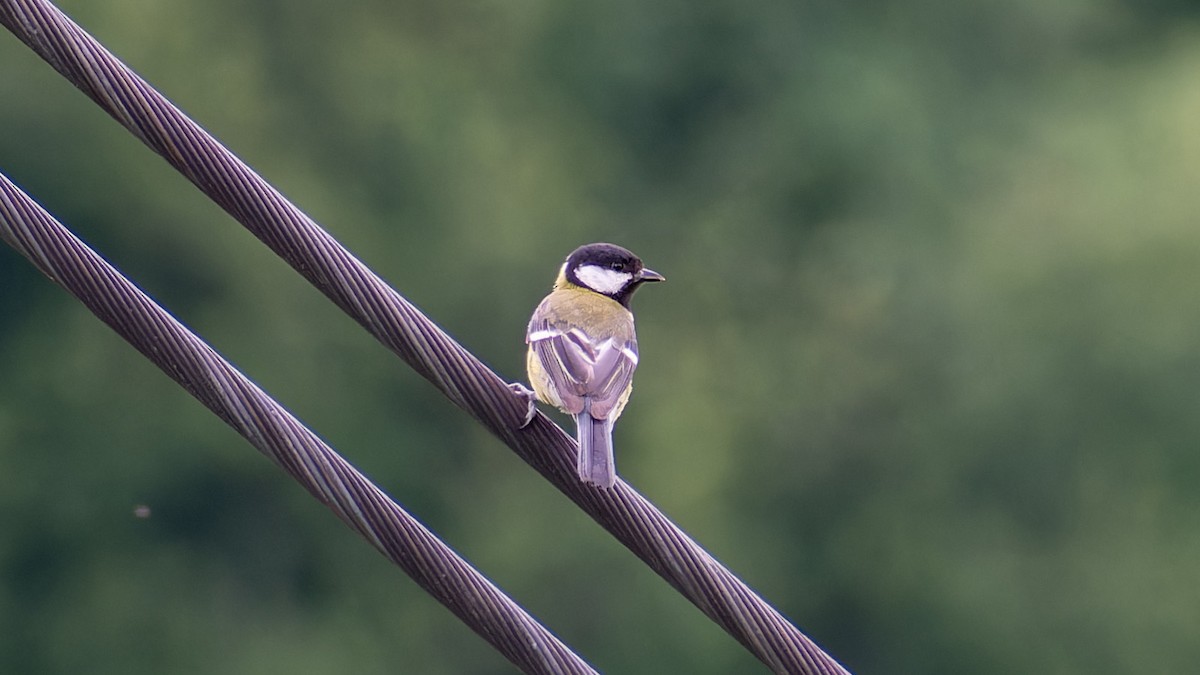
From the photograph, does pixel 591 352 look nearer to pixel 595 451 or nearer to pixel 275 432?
pixel 595 451

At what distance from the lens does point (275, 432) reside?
3014 millimetres

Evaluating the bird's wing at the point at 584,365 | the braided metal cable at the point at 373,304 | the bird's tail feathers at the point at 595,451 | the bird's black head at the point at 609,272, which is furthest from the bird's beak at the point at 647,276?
the braided metal cable at the point at 373,304

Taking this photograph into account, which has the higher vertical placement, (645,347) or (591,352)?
(591,352)

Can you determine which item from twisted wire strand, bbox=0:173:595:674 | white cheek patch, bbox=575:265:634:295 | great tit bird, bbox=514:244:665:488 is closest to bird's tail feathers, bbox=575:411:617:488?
great tit bird, bbox=514:244:665:488

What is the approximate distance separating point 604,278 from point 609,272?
30 millimetres

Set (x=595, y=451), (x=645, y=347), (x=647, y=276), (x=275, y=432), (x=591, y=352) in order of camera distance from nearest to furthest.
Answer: (x=275, y=432) → (x=595, y=451) → (x=591, y=352) → (x=647, y=276) → (x=645, y=347)

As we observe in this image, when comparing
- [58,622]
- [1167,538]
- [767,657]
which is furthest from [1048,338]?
[767,657]

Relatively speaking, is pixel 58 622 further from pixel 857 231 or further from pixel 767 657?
pixel 767 657

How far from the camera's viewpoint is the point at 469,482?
13344 millimetres

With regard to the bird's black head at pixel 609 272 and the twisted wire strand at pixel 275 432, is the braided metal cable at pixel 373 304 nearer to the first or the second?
the twisted wire strand at pixel 275 432

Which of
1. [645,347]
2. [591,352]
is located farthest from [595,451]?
[645,347]

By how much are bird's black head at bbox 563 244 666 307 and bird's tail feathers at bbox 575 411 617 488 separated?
4.56 ft

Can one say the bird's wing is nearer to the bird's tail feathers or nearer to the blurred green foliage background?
the bird's tail feathers

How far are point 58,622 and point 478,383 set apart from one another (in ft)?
32.8
